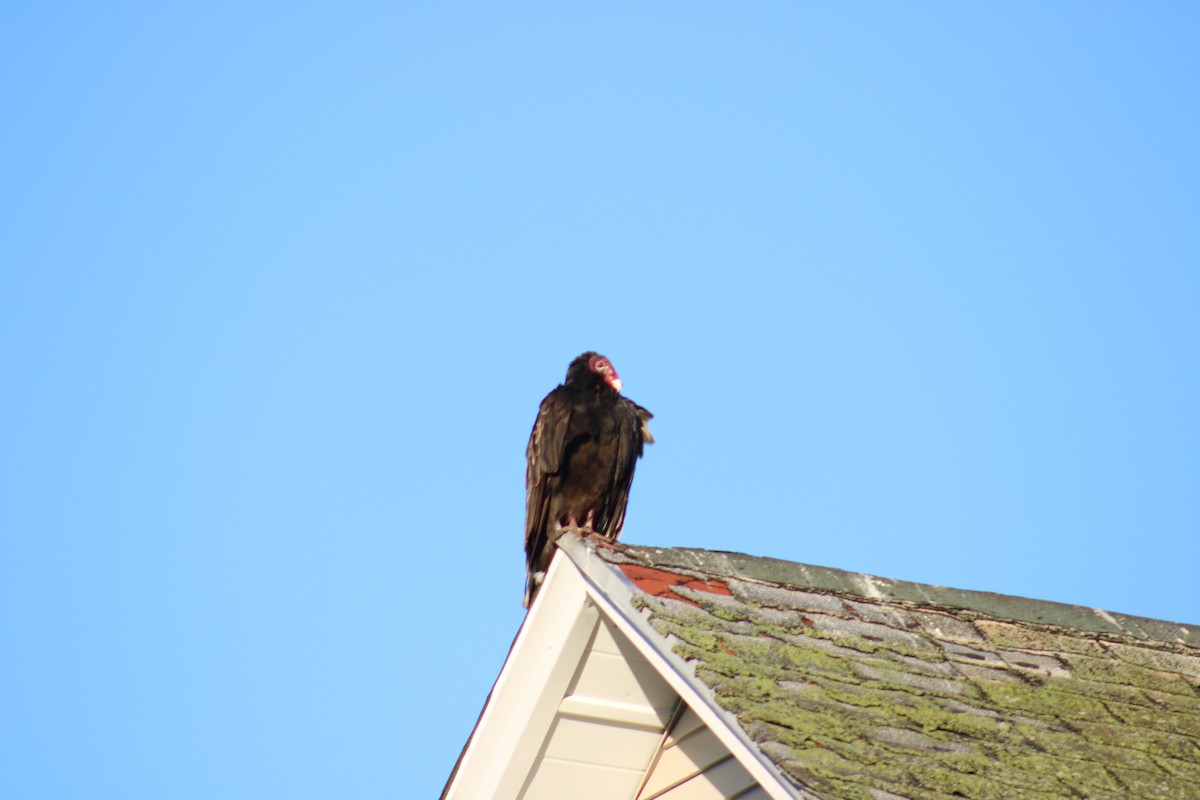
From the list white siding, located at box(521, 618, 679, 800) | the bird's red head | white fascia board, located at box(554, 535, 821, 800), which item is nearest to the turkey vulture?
the bird's red head

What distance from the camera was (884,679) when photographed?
314 cm

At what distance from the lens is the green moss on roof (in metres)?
2.67

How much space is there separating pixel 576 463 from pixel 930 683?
302cm

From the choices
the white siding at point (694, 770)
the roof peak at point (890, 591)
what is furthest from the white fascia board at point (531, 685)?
the white siding at point (694, 770)

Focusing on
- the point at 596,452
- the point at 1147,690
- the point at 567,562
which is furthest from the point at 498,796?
the point at 596,452

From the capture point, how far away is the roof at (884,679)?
8.73 feet

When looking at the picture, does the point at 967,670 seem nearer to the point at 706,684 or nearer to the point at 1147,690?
the point at 1147,690

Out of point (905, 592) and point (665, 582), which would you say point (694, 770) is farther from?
point (905, 592)

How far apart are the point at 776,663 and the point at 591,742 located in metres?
0.78

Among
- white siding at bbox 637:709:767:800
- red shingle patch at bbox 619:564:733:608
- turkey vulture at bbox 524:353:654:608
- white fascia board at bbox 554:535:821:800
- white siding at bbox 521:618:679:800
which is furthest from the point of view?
turkey vulture at bbox 524:353:654:608

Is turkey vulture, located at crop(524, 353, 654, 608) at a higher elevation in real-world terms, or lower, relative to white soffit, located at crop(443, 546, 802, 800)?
higher

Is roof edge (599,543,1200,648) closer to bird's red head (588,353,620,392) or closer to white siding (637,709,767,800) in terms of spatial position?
white siding (637,709,767,800)

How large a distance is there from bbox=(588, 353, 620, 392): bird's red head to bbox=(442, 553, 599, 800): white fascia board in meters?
2.80

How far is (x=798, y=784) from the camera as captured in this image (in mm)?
2416
